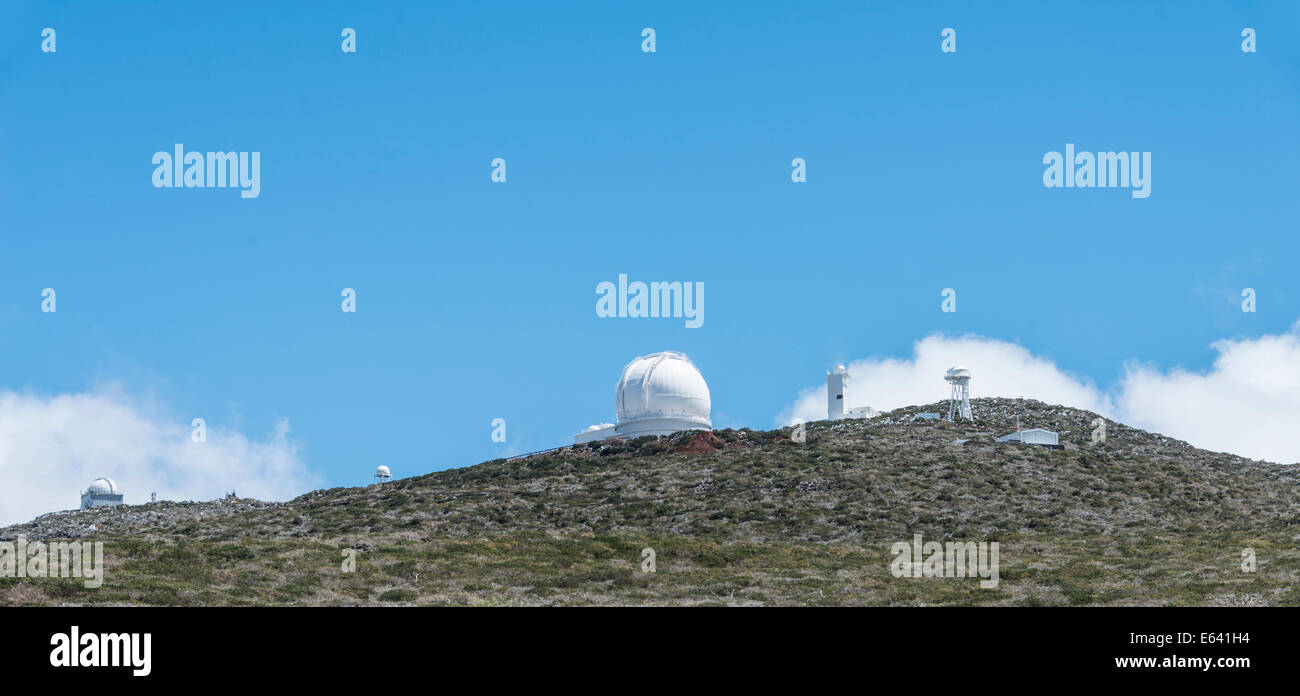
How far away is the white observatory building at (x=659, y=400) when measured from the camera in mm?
78250

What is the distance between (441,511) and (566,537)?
1320 cm

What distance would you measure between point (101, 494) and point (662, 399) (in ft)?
139

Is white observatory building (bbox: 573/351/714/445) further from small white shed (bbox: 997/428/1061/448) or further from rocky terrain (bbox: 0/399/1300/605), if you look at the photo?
small white shed (bbox: 997/428/1061/448)

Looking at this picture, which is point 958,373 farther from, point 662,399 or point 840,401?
point 662,399

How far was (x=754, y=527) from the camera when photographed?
176 feet
